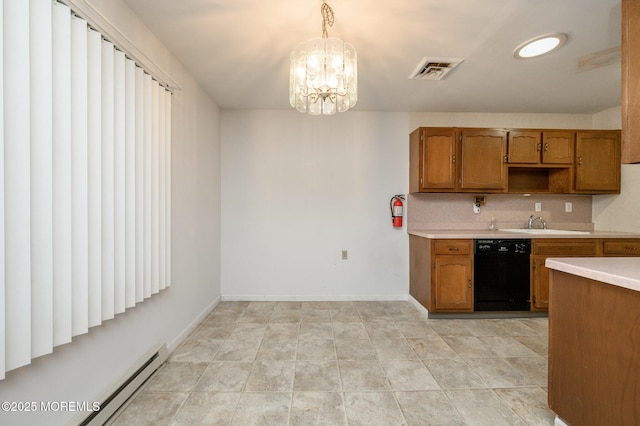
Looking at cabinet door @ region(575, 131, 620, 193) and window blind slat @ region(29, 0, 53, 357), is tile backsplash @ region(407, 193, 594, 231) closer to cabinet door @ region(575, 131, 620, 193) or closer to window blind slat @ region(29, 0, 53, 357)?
cabinet door @ region(575, 131, 620, 193)

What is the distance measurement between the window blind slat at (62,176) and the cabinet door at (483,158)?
3.48 metres

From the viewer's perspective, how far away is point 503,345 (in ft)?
7.75

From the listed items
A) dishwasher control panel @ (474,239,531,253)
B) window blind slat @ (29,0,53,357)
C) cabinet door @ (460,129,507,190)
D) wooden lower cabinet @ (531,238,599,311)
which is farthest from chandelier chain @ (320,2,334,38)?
wooden lower cabinet @ (531,238,599,311)

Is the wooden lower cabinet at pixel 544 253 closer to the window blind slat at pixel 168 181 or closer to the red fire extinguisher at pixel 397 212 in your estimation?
the red fire extinguisher at pixel 397 212

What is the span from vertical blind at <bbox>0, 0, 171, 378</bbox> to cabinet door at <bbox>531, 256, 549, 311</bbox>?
146 inches

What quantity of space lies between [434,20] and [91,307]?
2739 mm

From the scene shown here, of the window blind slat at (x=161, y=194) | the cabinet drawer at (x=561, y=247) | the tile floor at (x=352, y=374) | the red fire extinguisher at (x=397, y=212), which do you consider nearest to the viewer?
the tile floor at (x=352, y=374)

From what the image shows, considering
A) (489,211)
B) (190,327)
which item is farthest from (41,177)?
(489,211)

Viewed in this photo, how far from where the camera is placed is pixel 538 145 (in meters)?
3.23

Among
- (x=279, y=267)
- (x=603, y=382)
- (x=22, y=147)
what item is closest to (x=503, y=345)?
(x=603, y=382)

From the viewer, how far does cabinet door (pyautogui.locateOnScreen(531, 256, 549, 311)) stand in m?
2.92

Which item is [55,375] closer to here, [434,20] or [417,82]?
[434,20]

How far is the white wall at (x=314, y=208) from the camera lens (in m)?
3.54

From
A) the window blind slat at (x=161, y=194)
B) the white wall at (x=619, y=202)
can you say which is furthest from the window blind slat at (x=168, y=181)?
the white wall at (x=619, y=202)
